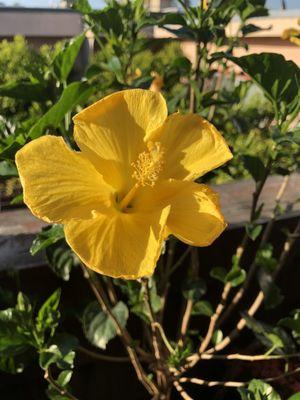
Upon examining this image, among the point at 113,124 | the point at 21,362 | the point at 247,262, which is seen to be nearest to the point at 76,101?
the point at 113,124

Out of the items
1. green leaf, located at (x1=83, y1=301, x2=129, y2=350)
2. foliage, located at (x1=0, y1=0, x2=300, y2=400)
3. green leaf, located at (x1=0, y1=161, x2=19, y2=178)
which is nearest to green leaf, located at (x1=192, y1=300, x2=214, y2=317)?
foliage, located at (x1=0, y1=0, x2=300, y2=400)

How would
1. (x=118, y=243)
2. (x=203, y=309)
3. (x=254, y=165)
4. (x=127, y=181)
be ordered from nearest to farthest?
(x=118, y=243), (x=127, y=181), (x=254, y=165), (x=203, y=309)

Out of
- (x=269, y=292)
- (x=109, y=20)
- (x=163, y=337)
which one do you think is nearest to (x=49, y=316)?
(x=163, y=337)

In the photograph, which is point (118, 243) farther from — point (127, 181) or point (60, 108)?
point (60, 108)

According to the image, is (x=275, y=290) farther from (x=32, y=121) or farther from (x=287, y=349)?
(x=32, y=121)

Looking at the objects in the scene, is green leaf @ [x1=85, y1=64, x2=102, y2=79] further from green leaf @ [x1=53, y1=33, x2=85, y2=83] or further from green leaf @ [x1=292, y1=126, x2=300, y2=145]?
green leaf @ [x1=292, y1=126, x2=300, y2=145]

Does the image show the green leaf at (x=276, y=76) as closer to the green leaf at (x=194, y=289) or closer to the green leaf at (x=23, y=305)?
the green leaf at (x=194, y=289)
